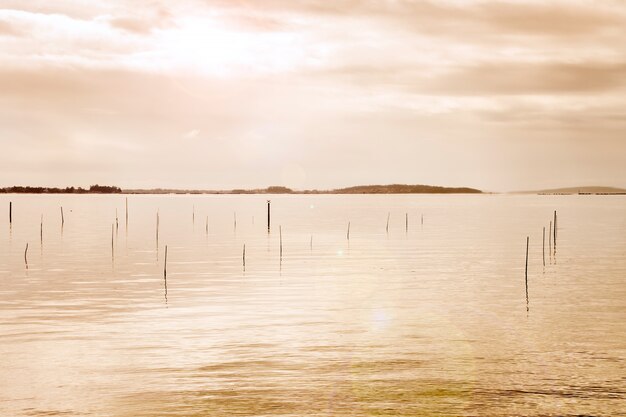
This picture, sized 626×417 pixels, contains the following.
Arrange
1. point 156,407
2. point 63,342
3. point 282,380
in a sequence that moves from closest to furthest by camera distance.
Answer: point 156,407 → point 282,380 → point 63,342

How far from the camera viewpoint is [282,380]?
2555cm

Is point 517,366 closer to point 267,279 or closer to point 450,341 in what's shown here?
point 450,341

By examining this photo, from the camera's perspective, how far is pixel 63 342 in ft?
106

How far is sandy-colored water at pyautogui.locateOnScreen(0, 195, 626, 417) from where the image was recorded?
2345 centimetres

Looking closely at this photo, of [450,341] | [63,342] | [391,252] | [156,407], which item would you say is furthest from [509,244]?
[156,407]

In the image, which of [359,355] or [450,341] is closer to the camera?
[359,355]

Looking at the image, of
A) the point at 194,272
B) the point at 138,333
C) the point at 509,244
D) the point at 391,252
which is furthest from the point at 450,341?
the point at 509,244

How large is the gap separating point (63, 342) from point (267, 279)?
83.0 feet

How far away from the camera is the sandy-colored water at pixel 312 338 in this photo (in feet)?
76.9

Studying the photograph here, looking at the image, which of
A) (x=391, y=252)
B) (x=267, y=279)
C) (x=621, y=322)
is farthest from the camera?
(x=391, y=252)

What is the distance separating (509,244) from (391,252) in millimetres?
18492

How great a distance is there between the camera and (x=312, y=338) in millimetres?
32938

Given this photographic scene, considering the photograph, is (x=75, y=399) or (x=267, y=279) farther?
(x=267, y=279)

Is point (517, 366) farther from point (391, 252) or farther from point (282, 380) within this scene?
point (391, 252)
